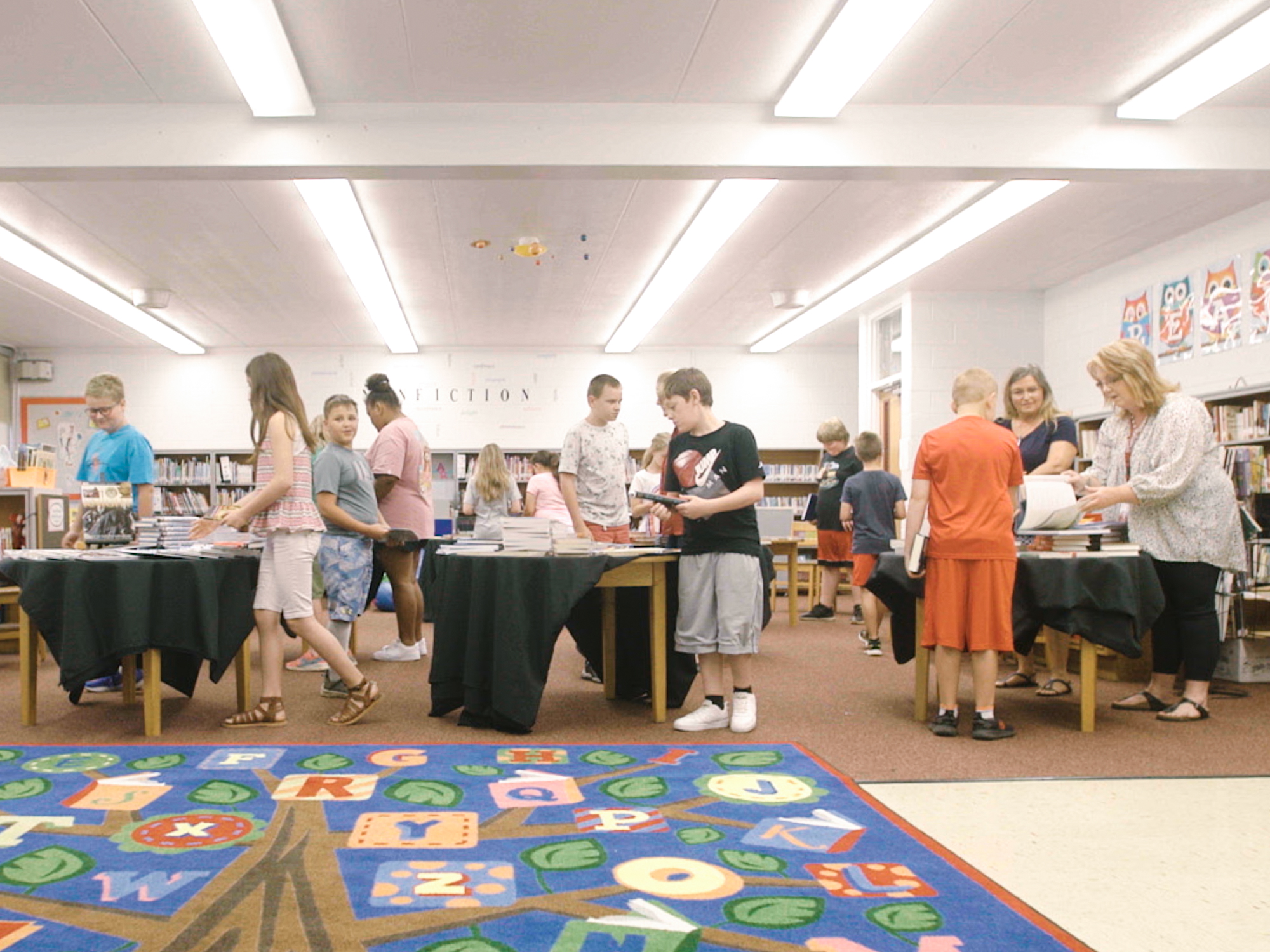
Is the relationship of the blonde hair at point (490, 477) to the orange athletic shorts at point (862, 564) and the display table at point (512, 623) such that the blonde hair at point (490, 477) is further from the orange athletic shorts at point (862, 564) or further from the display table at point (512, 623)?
the display table at point (512, 623)

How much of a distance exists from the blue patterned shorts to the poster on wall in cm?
585

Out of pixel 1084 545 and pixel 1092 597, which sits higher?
pixel 1084 545

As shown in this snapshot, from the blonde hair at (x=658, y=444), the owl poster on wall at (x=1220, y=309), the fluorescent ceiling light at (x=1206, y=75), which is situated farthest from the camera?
the blonde hair at (x=658, y=444)

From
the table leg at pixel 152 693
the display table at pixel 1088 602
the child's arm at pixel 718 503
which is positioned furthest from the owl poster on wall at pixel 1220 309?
the table leg at pixel 152 693

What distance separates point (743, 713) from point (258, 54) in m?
3.62

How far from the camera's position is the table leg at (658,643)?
4.07 meters

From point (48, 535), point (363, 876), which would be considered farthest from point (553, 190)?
point (363, 876)

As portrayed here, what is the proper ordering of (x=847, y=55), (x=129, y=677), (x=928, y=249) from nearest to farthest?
(x=129, y=677), (x=847, y=55), (x=928, y=249)

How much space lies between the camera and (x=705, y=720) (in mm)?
3926

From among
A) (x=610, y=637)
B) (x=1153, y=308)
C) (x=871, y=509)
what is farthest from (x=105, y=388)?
(x=1153, y=308)

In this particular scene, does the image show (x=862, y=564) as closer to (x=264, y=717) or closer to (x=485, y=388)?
(x=264, y=717)

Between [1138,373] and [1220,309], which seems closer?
[1138,373]

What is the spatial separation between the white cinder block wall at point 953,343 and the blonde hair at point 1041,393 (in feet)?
15.1

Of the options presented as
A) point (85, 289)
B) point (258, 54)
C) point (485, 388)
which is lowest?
point (485, 388)
